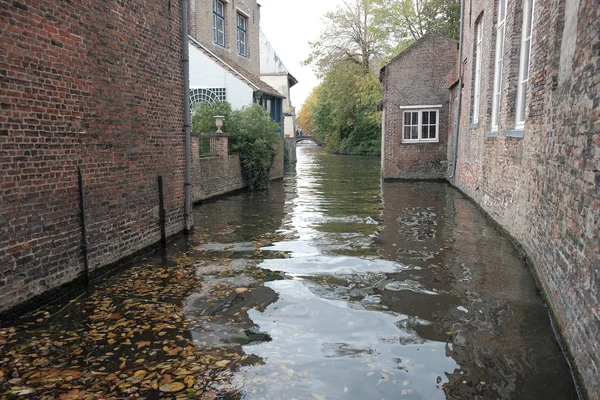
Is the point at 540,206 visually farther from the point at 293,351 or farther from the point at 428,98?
the point at 428,98

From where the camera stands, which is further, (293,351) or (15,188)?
(15,188)

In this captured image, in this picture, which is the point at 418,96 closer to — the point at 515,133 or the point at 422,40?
the point at 422,40

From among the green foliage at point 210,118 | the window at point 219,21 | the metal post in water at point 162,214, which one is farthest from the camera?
the window at point 219,21

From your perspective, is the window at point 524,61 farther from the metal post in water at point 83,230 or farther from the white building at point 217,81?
the white building at point 217,81

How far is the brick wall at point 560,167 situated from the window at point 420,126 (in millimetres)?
10808

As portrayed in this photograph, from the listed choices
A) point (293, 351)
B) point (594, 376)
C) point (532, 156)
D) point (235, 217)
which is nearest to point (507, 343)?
point (594, 376)

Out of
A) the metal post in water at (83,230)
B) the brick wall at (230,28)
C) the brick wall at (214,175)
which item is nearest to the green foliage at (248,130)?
the brick wall at (214,175)

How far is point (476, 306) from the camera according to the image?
5.97 metres

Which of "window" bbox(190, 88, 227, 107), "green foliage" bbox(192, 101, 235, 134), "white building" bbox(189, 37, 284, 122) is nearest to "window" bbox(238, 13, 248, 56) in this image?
"white building" bbox(189, 37, 284, 122)


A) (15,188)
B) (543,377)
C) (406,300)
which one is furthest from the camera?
(406,300)

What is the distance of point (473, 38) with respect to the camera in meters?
16.3

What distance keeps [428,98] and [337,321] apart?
17905mm

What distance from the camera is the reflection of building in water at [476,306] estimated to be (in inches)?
166

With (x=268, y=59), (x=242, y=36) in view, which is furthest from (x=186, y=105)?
(x=268, y=59)
